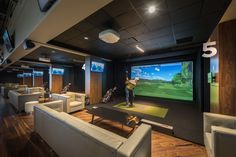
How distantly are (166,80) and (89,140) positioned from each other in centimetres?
625

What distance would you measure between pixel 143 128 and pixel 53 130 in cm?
168

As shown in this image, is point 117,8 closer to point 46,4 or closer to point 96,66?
point 46,4

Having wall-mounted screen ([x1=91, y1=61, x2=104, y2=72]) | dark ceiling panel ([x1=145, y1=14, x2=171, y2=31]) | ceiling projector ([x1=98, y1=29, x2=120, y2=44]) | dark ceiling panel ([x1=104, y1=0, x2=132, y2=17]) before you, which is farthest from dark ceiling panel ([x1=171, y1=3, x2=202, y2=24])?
wall-mounted screen ([x1=91, y1=61, x2=104, y2=72])

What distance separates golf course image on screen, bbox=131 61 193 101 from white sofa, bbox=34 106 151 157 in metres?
5.51

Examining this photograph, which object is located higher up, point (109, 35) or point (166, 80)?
point (109, 35)

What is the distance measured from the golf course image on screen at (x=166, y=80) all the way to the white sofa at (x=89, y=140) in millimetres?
5506

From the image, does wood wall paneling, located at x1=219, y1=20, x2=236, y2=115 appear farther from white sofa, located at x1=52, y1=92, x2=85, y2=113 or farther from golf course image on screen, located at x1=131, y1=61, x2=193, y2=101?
white sofa, located at x1=52, y1=92, x2=85, y2=113

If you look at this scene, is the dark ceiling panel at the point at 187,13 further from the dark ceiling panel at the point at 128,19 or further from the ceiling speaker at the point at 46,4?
the ceiling speaker at the point at 46,4

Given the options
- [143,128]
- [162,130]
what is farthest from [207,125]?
[143,128]

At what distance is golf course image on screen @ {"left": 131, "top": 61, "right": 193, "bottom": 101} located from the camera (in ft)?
19.3

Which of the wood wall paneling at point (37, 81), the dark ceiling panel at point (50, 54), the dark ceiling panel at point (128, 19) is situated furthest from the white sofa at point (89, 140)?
the wood wall paneling at point (37, 81)

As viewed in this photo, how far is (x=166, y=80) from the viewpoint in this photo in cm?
652

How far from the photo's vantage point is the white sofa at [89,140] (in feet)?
3.50

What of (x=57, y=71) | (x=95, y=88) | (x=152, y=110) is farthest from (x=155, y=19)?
(x=57, y=71)
